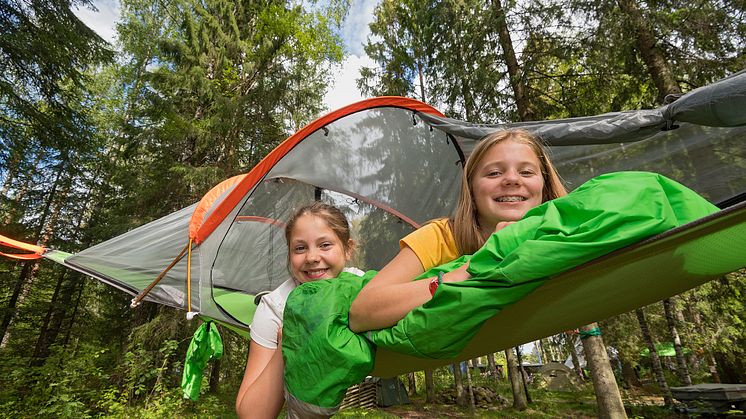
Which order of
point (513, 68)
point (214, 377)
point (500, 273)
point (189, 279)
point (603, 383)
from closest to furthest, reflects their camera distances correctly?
1. point (500, 273)
2. point (189, 279)
3. point (603, 383)
4. point (513, 68)
5. point (214, 377)

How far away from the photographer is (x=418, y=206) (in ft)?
9.46

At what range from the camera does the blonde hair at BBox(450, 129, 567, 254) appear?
1175 mm

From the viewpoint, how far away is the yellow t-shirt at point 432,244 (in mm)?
1087

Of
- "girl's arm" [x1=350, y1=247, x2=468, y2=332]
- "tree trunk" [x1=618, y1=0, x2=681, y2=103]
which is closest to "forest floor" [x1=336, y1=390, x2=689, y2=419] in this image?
"tree trunk" [x1=618, y1=0, x2=681, y2=103]

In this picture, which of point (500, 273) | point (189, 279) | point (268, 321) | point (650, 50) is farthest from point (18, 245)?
point (650, 50)

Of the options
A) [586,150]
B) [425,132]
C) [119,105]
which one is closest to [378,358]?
[586,150]

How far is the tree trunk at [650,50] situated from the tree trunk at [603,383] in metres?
2.72

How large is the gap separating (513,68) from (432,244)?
4710 millimetres

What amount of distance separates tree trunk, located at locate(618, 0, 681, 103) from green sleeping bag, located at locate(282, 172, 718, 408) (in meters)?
4.07

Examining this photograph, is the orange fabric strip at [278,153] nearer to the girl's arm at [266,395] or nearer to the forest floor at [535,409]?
the girl's arm at [266,395]

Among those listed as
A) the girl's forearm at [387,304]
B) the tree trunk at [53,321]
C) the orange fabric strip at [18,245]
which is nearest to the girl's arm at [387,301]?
the girl's forearm at [387,304]

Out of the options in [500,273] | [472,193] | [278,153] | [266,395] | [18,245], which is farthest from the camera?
[18,245]

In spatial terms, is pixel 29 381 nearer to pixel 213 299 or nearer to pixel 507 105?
pixel 213 299

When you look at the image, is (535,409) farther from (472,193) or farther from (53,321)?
(53,321)
